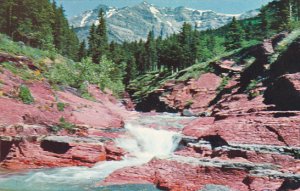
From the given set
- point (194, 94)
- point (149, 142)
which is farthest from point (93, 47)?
point (149, 142)

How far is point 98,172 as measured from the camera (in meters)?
22.2

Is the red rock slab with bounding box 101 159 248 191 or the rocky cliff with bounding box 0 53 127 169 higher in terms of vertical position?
the rocky cliff with bounding box 0 53 127 169

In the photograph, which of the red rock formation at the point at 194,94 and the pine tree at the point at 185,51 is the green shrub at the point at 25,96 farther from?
the pine tree at the point at 185,51

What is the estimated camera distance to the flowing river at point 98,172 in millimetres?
18797

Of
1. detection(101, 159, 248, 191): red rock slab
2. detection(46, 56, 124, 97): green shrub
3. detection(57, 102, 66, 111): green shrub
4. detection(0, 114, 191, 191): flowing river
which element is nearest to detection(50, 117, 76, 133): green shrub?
detection(57, 102, 66, 111): green shrub

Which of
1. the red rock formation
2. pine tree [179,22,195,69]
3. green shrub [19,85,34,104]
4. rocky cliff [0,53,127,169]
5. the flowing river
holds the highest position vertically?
pine tree [179,22,195,69]

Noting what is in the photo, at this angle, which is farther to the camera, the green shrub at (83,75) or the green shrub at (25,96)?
the green shrub at (83,75)

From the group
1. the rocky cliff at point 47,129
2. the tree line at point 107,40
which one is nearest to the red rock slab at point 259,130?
the rocky cliff at point 47,129

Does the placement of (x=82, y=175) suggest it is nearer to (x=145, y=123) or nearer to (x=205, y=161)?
(x=205, y=161)

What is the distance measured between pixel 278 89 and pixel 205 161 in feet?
36.5

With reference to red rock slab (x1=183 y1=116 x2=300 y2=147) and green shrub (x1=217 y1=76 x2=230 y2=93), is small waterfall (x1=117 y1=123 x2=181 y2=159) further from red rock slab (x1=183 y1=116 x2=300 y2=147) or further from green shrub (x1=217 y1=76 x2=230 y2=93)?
green shrub (x1=217 y1=76 x2=230 y2=93)

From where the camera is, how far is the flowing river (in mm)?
18797

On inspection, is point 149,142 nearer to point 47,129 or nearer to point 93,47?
point 47,129

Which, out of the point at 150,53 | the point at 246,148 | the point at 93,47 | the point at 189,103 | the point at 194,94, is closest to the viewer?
the point at 246,148
